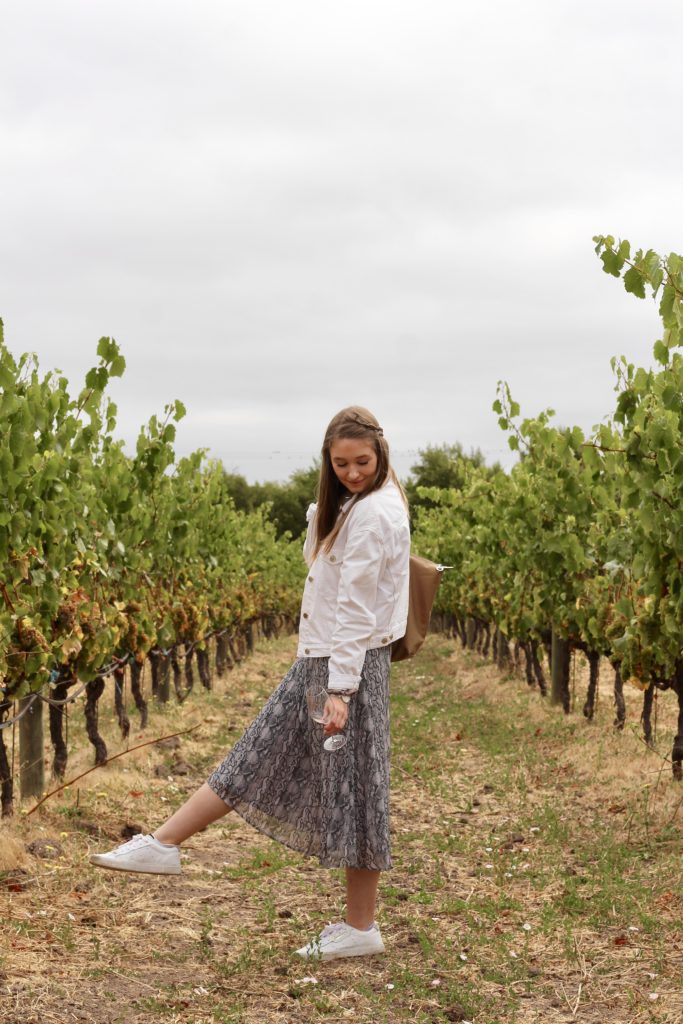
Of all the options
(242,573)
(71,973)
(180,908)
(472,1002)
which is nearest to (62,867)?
(180,908)

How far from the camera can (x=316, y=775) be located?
3719mm

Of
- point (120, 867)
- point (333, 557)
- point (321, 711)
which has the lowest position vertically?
point (120, 867)

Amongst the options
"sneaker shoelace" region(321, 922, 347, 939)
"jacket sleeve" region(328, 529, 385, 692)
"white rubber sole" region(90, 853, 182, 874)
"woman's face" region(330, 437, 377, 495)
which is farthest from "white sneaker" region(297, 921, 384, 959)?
"woman's face" region(330, 437, 377, 495)

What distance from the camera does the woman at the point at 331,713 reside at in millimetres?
3512

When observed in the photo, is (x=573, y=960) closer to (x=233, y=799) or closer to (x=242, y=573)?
(x=233, y=799)

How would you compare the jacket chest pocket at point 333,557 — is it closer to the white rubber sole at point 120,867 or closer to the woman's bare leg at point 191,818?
the woman's bare leg at point 191,818

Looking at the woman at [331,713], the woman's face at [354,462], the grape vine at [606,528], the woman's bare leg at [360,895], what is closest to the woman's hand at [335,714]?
the woman at [331,713]

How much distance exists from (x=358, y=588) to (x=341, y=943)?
133 cm

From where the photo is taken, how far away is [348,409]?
3627 millimetres

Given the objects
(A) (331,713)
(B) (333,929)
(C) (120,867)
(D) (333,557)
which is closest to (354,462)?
(D) (333,557)

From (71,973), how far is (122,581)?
4.75 metres

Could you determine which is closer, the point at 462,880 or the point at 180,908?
the point at 180,908

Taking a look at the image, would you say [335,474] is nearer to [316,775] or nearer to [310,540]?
[310,540]

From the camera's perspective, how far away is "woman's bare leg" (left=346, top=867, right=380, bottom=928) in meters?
3.75
